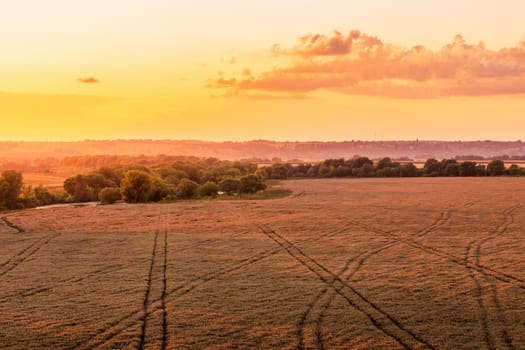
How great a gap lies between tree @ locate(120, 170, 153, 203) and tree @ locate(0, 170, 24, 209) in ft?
64.9

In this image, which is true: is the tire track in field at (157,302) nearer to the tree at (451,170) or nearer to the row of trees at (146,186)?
the row of trees at (146,186)

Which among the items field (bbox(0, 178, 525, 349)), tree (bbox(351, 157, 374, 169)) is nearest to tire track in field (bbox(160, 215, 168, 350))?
field (bbox(0, 178, 525, 349))

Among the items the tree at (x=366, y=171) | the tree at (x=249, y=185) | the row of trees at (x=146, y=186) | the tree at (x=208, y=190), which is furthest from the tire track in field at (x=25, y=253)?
the tree at (x=366, y=171)

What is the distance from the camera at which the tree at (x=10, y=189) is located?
98.1m

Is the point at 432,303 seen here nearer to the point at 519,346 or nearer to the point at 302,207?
the point at 519,346

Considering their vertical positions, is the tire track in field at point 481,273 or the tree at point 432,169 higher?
the tree at point 432,169

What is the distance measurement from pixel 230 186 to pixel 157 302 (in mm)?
85314

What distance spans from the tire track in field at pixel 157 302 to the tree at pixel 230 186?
230ft

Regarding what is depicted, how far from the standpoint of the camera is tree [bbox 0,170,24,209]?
98062 millimetres

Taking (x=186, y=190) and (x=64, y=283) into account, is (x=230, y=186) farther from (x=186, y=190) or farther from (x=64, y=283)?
(x=64, y=283)

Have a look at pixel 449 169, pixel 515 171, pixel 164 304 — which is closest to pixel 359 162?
pixel 449 169

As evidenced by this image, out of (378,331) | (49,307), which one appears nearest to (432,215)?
(378,331)

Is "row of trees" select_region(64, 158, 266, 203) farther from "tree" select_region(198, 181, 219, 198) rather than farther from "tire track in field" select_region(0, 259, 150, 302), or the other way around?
"tire track in field" select_region(0, 259, 150, 302)

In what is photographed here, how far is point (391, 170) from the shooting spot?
6526 inches
